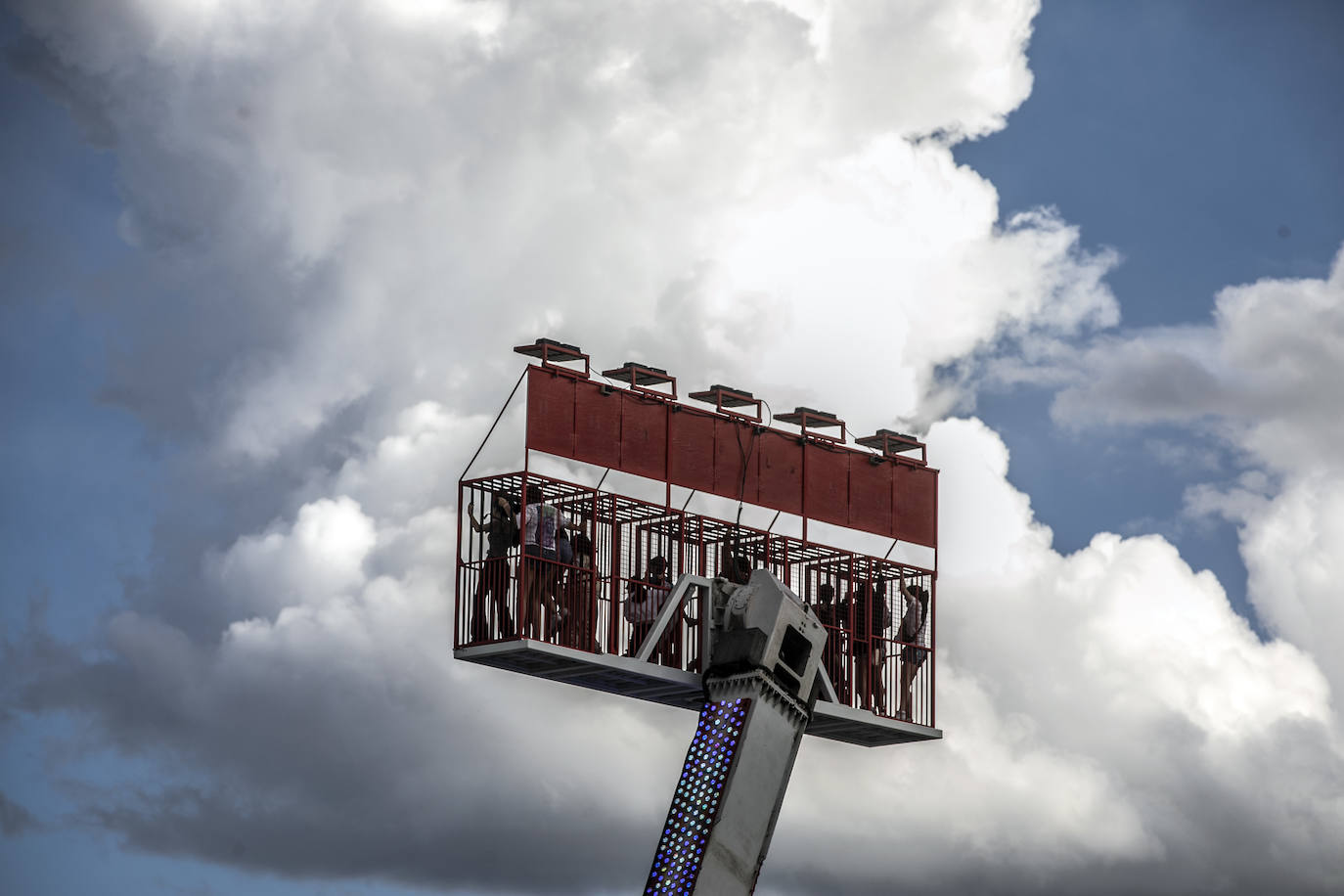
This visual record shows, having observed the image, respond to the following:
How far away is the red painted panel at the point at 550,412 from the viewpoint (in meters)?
52.2

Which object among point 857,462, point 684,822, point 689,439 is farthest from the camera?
point 857,462

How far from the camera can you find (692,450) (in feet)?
183

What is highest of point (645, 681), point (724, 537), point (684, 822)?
point (724, 537)

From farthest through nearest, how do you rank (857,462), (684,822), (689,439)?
(857,462), (689,439), (684,822)

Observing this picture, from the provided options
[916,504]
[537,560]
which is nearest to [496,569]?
[537,560]

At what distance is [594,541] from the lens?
174 feet

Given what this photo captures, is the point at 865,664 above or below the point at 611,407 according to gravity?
below

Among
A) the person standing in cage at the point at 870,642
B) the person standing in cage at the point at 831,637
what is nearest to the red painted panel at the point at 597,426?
the person standing in cage at the point at 831,637

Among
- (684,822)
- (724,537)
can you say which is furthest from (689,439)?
(684,822)

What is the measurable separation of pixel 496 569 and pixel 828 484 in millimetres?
10034

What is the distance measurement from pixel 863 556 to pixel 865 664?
8.18 ft

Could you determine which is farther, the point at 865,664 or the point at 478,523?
the point at 865,664

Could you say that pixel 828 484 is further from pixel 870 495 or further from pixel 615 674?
pixel 615 674

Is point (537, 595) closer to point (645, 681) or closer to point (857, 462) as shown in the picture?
point (645, 681)
